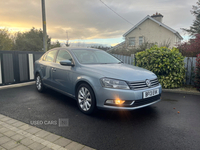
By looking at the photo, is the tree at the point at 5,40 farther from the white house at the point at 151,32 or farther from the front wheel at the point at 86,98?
the front wheel at the point at 86,98

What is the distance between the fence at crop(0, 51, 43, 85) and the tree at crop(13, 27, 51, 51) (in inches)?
957

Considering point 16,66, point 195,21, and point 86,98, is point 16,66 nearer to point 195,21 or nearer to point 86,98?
point 86,98

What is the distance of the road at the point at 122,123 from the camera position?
2.60 m

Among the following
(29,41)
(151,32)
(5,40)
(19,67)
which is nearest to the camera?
(19,67)

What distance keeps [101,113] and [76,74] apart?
3.85 ft

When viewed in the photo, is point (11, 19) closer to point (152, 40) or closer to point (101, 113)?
point (101, 113)

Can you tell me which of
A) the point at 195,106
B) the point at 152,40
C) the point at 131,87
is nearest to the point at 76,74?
the point at 131,87

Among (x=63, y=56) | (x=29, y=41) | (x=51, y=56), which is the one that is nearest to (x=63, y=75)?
(x=63, y=56)

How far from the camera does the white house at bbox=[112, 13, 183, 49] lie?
20973mm

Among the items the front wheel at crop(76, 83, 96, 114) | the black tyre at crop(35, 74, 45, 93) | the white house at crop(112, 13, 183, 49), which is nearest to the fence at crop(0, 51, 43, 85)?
the black tyre at crop(35, 74, 45, 93)

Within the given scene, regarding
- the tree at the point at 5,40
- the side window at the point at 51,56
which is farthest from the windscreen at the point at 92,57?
the tree at the point at 5,40

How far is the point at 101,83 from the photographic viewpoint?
3.34m

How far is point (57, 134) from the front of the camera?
113 inches

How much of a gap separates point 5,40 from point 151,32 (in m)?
22.6
